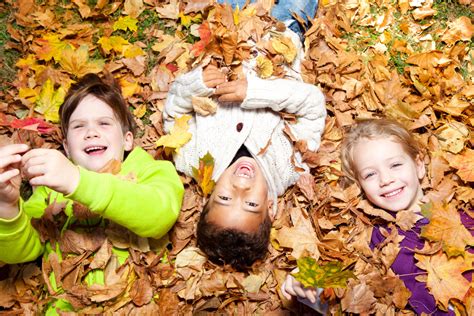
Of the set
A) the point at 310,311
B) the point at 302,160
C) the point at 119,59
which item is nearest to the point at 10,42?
the point at 119,59

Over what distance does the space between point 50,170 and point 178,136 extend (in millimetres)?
1011

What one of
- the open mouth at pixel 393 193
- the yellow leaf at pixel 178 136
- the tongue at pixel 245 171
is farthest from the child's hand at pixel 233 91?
the open mouth at pixel 393 193

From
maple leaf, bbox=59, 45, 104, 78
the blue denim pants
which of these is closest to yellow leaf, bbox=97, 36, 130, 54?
maple leaf, bbox=59, 45, 104, 78

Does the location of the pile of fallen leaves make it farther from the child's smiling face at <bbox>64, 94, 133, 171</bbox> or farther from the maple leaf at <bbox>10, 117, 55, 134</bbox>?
the child's smiling face at <bbox>64, 94, 133, 171</bbox>

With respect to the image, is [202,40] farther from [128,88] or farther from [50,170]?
[50,170]

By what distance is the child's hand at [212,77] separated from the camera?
3010mm

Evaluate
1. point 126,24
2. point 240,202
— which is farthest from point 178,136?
point 126,24

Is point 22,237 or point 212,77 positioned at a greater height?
point 212,77

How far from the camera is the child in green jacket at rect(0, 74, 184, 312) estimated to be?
236 centimetres

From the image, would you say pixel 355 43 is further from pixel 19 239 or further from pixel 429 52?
pixel 19 239

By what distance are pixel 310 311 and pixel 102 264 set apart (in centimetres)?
122

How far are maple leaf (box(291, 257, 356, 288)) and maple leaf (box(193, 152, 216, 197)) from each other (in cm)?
80

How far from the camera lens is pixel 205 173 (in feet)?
10.0

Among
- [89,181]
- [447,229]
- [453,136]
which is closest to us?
[89,181]
